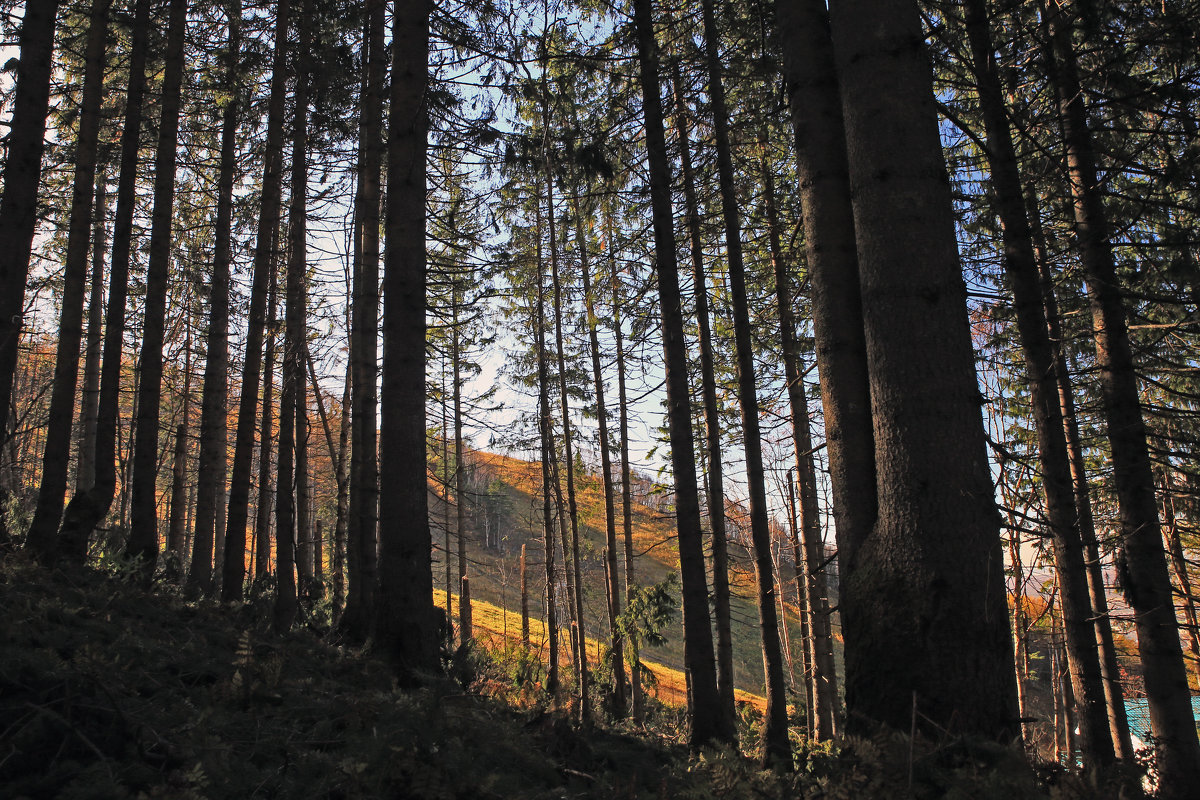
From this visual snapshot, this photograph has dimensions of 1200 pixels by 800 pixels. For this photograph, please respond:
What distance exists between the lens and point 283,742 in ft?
10.8

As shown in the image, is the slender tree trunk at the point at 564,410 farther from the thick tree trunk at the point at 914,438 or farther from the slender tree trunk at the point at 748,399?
the thick tree trunk at the point at 914,438

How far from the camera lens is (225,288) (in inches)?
427

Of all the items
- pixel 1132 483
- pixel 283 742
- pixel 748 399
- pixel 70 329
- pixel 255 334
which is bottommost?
Result: pixel 283 742

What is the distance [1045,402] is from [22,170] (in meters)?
10.3

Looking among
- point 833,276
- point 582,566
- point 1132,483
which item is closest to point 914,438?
point 833,276

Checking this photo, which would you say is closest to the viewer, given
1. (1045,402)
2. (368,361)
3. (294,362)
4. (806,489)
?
(1045,402)

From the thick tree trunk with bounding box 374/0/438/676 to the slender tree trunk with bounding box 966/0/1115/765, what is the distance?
527 centimetres

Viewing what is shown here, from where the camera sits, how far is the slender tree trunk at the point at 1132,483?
5954 millimetres

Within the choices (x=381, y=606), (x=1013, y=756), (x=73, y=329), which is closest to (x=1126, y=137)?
(x=1013, y=756)

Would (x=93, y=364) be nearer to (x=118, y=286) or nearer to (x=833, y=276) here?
(x=118, y=286)

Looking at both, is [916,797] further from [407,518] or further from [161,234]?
[161,234]

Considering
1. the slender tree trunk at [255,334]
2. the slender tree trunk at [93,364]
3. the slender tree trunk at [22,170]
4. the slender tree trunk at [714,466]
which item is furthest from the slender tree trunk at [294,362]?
the slender tree trunk at [714,466]

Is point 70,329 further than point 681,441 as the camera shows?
No

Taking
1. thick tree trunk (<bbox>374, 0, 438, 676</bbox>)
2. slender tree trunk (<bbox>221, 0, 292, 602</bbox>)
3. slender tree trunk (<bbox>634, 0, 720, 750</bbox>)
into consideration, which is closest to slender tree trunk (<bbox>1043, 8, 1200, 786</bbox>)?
slender tree trunk (<bbox>634, 0, 720, 750</bbox>)
